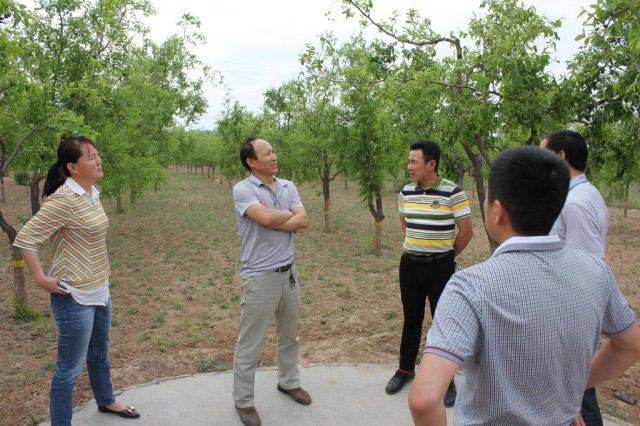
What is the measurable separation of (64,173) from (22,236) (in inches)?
18.5

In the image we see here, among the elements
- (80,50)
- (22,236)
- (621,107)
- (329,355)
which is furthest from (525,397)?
(80,50)

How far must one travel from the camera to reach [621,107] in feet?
13.2

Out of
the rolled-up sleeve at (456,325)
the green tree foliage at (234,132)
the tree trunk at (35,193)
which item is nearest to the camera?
the rolled-up sleeve at (456,325)

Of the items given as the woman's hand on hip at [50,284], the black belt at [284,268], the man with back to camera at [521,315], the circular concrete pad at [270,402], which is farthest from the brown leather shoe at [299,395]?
the man with back to camera at [521,315]

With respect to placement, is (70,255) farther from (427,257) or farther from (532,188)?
(532,188)

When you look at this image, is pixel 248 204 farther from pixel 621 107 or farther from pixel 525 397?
pixel 621 107

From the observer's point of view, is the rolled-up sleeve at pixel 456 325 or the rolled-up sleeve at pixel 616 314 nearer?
→ the rolled-up sleeve at pixel 456 325

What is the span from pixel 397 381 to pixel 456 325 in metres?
2.68

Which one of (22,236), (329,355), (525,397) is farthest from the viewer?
(329,355)

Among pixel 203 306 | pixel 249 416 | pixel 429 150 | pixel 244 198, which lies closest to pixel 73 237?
pixel 244 198

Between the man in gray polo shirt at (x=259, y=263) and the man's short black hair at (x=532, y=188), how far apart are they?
2046 millimetres

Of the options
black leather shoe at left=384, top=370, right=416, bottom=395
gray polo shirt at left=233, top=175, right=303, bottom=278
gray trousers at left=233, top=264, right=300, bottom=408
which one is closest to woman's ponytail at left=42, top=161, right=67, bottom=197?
gray polo shirt at left=233, top=175, right=303, bottom=278

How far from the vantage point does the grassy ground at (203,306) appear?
4059 mm

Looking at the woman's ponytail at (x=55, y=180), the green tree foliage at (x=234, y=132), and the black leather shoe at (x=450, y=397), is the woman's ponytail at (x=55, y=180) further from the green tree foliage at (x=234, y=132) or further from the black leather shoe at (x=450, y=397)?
the green tree foliage at (x=234, y=132)
